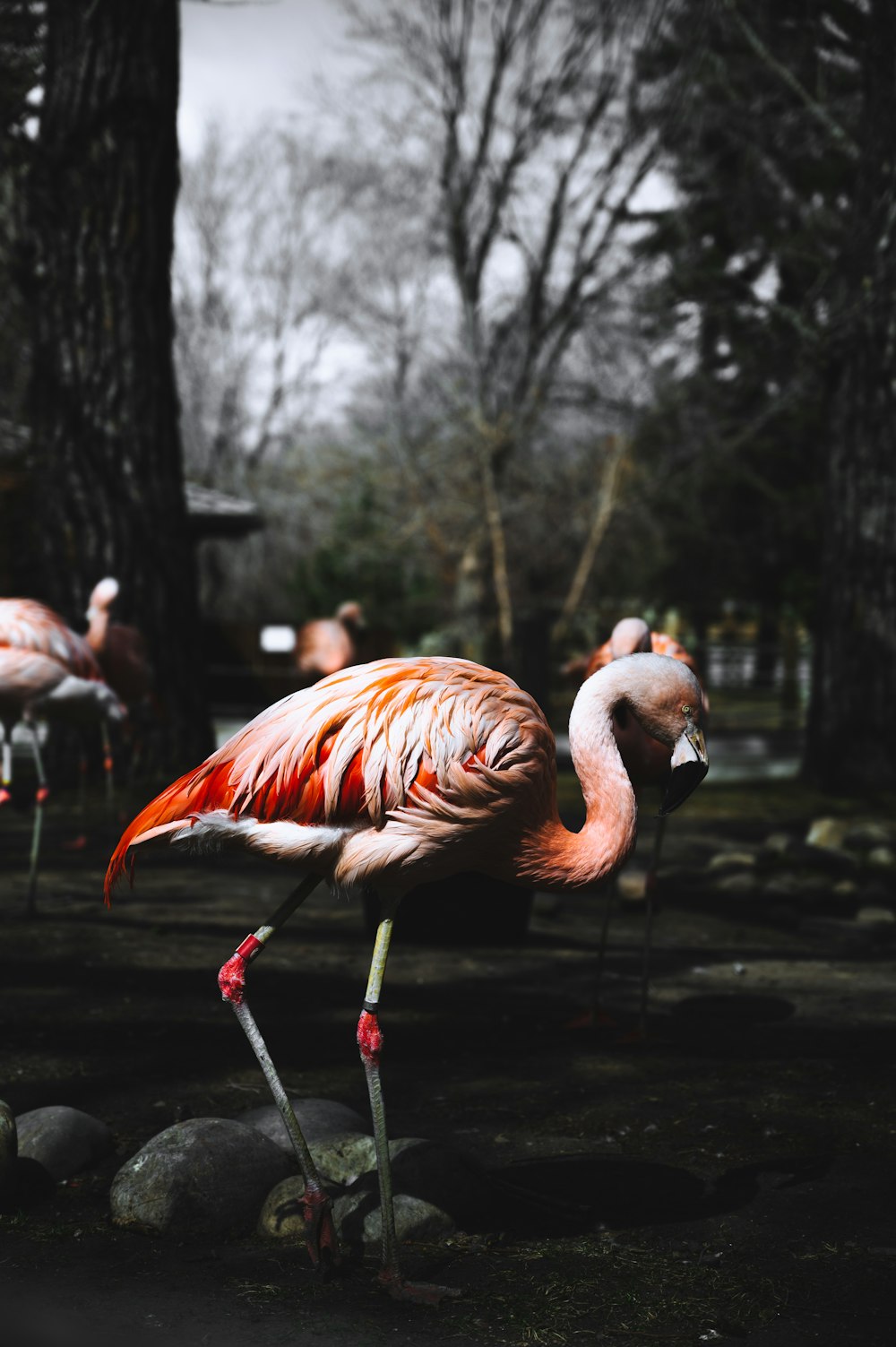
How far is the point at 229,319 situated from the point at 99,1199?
30.6 m

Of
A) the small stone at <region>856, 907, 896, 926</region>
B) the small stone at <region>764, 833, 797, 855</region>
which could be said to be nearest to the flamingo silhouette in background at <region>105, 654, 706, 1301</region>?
the small stone at <region>856, 907, 896, 926</region>

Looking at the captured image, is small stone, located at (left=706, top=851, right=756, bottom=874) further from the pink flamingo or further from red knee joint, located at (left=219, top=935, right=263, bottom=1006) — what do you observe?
red knee joint, located at (left=219, top=935, right=263, bottom=1006)

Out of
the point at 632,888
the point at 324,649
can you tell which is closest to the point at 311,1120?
the point at 632,888

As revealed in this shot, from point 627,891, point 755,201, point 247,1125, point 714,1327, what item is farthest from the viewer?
point 755,201

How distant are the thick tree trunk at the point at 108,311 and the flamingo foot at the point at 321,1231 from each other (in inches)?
275

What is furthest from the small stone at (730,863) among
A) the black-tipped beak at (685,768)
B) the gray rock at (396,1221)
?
the gray rock at (396,1221)

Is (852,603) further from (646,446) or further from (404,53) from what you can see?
(404,53)

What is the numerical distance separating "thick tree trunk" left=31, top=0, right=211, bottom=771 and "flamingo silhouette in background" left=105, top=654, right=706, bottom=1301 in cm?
650

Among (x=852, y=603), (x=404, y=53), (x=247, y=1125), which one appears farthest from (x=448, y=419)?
(x=247, y=1125)

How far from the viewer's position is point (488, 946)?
240 inches

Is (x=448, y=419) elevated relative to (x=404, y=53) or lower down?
lower down

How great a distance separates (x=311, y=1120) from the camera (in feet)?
11.6

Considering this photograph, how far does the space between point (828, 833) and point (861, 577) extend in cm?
278

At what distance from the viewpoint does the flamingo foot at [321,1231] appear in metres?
2.83
